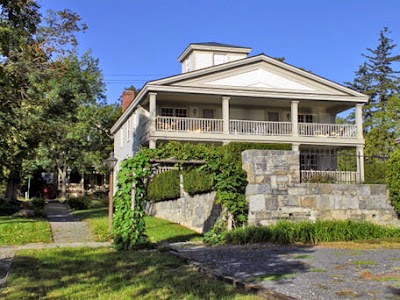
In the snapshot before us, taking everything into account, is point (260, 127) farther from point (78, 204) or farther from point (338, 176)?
point (78, 204)

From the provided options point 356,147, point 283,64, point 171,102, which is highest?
point 283,64

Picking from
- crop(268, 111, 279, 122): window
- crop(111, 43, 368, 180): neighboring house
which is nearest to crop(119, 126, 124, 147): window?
crop(111, 43, 368, 180): neighboring house

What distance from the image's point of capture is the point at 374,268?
24.1ft

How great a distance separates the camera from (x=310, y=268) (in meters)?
7.35

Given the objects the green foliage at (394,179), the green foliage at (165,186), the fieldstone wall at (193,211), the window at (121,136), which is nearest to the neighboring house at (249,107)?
the green foliage at (165,186)

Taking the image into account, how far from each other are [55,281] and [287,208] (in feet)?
22.6

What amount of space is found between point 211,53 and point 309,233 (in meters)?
19.6

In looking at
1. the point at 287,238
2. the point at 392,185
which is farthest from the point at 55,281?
the point at 392,185

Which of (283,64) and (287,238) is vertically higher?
(283,64)

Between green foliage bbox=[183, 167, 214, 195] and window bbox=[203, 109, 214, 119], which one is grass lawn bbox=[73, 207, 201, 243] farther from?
window bbox=[203, 109, 214, 119]

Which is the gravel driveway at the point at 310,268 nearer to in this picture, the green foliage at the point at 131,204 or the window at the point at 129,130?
the green foliage at the point at 131,204

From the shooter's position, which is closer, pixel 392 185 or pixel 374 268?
pixel 374 268

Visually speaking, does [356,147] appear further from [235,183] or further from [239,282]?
[239,282]

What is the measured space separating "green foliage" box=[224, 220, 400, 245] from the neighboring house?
11.8m
